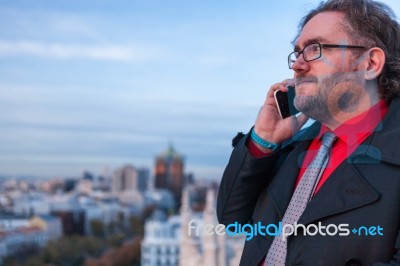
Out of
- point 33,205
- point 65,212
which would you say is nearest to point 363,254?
point 65,212

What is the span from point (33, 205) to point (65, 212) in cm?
222

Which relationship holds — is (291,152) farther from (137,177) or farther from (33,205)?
(137,177)

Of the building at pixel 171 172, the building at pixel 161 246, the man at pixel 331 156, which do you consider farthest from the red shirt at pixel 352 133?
the building at pixel 171 172

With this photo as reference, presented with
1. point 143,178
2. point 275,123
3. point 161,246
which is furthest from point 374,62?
point 143,178

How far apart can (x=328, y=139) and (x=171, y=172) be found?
Answer: 1230 inches

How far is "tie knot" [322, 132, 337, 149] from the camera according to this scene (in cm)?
89

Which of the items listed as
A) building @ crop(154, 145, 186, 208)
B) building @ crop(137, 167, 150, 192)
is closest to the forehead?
building @ crop(154, 145, 186, 208)

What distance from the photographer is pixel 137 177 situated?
40.3m

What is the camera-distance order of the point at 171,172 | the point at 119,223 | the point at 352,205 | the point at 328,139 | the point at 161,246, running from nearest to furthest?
the point at 352,205, the point at 328,139, the point at 161,246, the point at 119,223, the point at 171,172

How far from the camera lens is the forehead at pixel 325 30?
875mm

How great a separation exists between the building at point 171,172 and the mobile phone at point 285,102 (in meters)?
29.1

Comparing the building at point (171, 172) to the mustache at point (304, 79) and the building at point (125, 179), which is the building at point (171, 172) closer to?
the building at point (125, 179)

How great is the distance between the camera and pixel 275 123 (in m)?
0.95

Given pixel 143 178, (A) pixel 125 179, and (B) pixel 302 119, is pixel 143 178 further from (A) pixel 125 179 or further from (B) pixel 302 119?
(B) pixel 302 119
